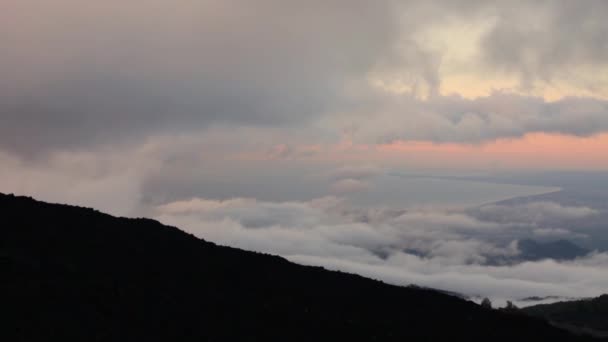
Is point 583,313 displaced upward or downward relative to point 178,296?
upward

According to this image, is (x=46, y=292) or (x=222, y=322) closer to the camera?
(x=46, y=292)

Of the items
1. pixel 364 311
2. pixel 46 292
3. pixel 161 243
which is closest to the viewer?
pixel 46 292

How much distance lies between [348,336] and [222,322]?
715 cm

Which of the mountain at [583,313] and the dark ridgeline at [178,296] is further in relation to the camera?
the mountain at [583,313]

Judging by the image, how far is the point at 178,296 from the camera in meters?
38.1

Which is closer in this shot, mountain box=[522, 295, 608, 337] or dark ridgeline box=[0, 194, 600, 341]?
dark ridgeline box=[0, 194, 600, 341]

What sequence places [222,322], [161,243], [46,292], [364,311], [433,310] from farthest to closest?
[161,243] < [433,310] < [364,311] < [222,322] < [46,292]

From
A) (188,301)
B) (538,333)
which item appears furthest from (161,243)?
(538,333)

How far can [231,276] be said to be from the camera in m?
46.4

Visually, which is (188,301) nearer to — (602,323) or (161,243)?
(161,243)

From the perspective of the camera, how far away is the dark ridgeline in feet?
103

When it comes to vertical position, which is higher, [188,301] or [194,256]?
[194,256]

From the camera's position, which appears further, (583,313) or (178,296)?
(583,313)

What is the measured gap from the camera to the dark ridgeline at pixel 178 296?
31391 mm
